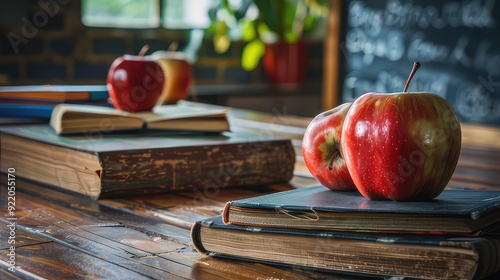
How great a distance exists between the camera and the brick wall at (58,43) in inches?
137

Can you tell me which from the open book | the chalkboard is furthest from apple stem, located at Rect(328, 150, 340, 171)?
the chalkboard

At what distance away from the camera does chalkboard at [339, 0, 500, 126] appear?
3.26 meters

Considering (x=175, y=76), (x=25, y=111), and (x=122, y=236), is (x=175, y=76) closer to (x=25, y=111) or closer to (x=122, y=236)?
(x=25, y=111)

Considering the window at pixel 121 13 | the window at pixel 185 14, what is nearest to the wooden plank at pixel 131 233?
the window at pixel 121 13

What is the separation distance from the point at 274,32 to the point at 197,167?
3.03m

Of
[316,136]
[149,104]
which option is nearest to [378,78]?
[149,104]

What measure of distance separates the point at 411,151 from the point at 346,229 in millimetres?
112

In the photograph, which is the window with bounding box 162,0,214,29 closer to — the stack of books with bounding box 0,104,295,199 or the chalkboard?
the chalkboard

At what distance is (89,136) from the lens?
4.02ft

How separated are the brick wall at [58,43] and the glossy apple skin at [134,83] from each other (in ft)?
7.02

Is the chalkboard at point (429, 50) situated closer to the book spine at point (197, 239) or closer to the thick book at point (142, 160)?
the thick book at point (142, 160)

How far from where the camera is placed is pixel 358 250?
676mm

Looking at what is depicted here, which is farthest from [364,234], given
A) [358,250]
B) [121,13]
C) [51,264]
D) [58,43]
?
[121,13]

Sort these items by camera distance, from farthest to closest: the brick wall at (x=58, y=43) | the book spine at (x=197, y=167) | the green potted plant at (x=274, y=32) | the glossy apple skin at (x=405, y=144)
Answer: the green potted plant at (x=274, y=32) → the brick wall at (x=58, y=43) → the book spine at (x=197, y=167) → the glossy apple skin at (x=405, y=144)
